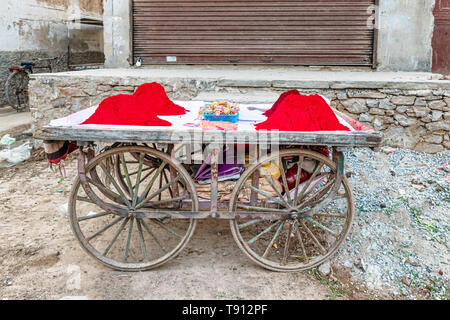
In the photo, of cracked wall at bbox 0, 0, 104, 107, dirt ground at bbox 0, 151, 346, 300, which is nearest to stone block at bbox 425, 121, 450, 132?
dirt ground at bbox 0, 151, 346, 300

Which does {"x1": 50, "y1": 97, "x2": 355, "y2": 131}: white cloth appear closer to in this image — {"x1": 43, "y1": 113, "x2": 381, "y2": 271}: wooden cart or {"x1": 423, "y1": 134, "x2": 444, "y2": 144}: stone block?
{"x1": 43, "y1": 113, "x2": 381, "y2": 271}: wooden cart

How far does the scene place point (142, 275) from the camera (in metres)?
2.89

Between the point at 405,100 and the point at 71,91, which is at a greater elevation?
the point at 71,91

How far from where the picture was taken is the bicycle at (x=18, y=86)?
870 cm

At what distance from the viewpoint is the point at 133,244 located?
11.0 feet

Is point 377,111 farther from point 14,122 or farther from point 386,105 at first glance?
point 14,122

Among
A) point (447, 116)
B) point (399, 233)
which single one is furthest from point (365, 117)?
point (399, 233)

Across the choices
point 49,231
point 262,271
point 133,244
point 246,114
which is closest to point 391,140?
point 246,114

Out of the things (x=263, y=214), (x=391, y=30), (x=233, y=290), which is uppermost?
(x=391, y=30)

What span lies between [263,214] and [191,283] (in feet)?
2.31

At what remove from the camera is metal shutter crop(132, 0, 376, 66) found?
7.17 meters

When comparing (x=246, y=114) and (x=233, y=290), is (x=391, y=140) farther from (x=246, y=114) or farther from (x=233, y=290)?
(x=233, y=290)

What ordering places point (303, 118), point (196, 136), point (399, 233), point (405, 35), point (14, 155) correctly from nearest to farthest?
point (196, 136) → point (303, 118) → point (399, 233) → point (14, 155) → point (405, 35)

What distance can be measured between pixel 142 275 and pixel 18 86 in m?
7.85
